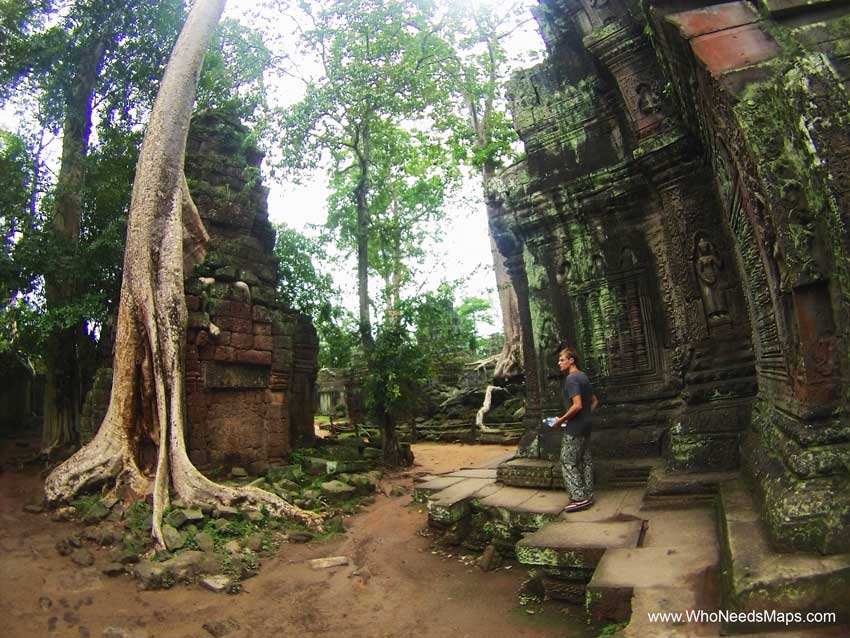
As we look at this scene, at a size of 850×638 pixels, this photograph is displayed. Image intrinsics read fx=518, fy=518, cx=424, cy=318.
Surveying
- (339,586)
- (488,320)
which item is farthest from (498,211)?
(488,320)

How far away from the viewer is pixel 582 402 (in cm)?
392

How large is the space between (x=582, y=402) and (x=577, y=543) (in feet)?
3.61

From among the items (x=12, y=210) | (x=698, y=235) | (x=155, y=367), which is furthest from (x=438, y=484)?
(x=12, y=210)

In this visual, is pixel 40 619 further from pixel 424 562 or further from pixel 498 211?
pixel 498 211

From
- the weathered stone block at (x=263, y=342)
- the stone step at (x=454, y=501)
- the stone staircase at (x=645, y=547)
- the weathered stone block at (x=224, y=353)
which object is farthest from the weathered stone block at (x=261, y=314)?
the stone staircase at (x=645, y=547)

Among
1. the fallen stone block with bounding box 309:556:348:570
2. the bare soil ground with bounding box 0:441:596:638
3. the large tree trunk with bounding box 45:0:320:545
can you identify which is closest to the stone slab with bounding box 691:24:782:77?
the bare soil ground with bounding box 0:441:596:638

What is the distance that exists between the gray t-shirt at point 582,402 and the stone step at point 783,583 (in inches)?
69.1

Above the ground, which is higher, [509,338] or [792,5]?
[792,5]

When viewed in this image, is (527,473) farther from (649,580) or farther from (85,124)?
(85,124)

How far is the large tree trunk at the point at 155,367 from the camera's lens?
209 inches

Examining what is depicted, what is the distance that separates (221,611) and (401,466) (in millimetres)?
5709

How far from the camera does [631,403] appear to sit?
4664mm

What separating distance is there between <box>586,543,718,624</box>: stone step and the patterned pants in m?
1.13

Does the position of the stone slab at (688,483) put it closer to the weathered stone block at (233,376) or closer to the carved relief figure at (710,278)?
the carved relief figure at (710,278)
